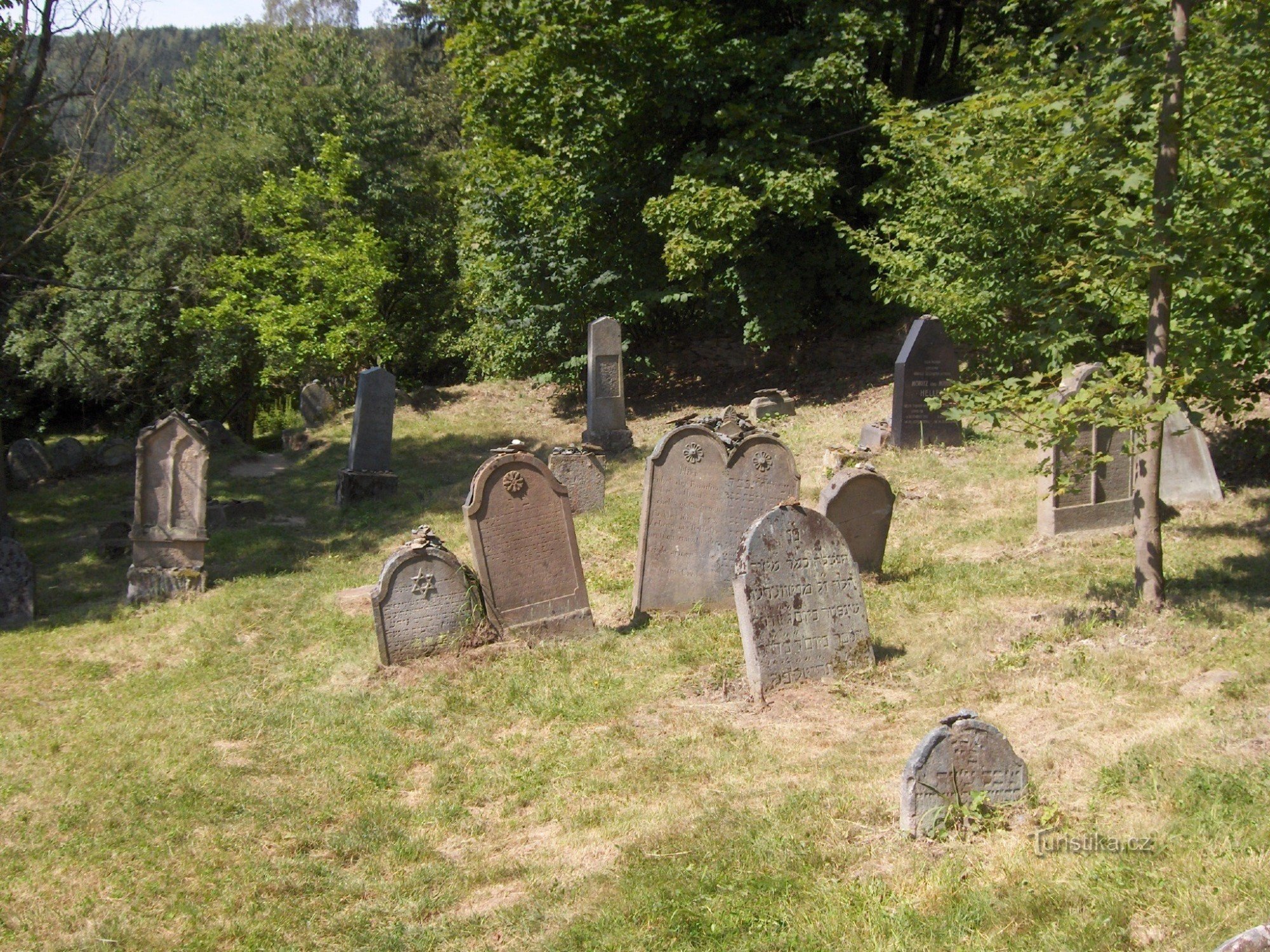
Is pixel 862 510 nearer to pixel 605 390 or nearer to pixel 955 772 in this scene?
pixel 955 772

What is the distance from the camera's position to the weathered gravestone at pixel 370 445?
1532 centimetres

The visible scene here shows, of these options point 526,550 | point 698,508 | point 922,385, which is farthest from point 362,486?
point 922,385

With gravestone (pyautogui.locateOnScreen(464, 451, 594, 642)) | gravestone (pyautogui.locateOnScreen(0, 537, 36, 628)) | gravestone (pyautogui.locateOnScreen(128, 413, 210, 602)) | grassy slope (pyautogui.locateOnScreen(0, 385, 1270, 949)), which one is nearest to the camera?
grassy slope (pyautogui.locateOnScreen(0, 385, 1270, 949))

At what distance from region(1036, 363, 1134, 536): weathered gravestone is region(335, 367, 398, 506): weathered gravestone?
9.05 m

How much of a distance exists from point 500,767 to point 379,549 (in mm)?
6406

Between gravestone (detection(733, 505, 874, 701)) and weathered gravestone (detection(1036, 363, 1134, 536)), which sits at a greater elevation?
weathered gravestone (detection(1036, 363, 1134, 536))

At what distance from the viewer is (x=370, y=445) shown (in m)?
15.9

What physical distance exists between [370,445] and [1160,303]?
1129 cm

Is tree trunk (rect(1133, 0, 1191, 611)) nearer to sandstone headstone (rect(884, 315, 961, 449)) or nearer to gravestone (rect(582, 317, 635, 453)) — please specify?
sandstone headstone (rect(884, 315, 961, 449))

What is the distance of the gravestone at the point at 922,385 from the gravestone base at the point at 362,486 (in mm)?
7079

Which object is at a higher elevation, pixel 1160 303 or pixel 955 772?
pixel 1160 303

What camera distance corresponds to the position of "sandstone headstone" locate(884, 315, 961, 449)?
47.6 feet

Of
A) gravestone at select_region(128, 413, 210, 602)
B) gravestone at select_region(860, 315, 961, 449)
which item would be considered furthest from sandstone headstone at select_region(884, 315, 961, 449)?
gravestone at select_region(128, 413, 210, 602)

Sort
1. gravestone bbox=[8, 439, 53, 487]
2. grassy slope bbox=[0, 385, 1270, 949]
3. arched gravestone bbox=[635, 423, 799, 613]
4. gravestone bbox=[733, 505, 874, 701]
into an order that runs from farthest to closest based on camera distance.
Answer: gravestone bbox=[8, 439, 53, 487] < arched gravestone bbox=[635, 423, 799, 613] < gravestone bbox=[733, 505, 874, 701] < grassy slope bbox=[0, 385, 1270, 949]
